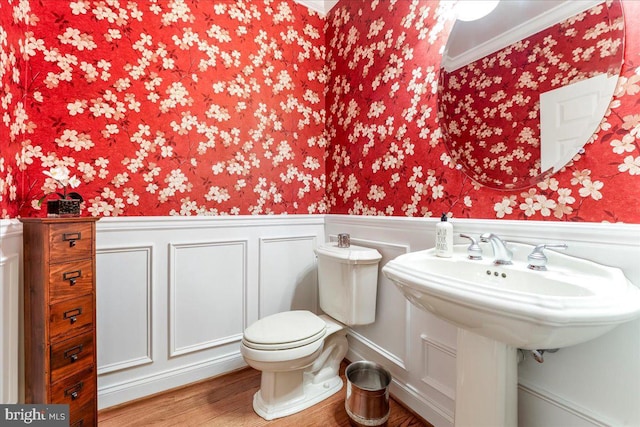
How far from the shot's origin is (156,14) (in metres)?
1.54

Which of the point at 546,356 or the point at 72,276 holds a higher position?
the point at 72,276

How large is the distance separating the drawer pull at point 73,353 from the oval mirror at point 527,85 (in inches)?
71.3

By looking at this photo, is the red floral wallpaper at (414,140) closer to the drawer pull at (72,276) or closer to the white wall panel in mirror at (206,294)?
the white wall panel in mirror at (206,294)

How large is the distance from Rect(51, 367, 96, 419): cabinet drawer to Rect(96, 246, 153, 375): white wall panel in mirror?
28cm

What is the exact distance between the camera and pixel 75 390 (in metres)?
1.11

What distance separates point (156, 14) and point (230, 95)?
0.55m

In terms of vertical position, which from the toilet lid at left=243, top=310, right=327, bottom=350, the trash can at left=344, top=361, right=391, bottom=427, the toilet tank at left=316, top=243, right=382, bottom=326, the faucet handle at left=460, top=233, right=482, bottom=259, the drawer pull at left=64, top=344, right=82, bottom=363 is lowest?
the trash can at left=344, top=361, right=391, bottom=427

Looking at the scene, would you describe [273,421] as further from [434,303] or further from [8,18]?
[8,18]

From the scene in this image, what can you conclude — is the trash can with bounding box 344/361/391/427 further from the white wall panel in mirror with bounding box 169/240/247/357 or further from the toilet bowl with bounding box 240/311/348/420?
the white wall panel in mirror with bounding box 169/240/247/357

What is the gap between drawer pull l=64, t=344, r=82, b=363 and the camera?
109 centimetres

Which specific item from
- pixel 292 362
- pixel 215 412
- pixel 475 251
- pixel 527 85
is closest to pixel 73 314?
pixel 215 412

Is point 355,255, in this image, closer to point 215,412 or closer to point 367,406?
point 367,406

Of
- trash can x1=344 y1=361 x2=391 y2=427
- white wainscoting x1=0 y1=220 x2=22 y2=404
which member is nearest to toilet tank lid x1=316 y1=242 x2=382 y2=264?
trash can x1=344 y1=361 x2=391 y2=427

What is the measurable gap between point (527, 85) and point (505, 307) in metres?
0.89
